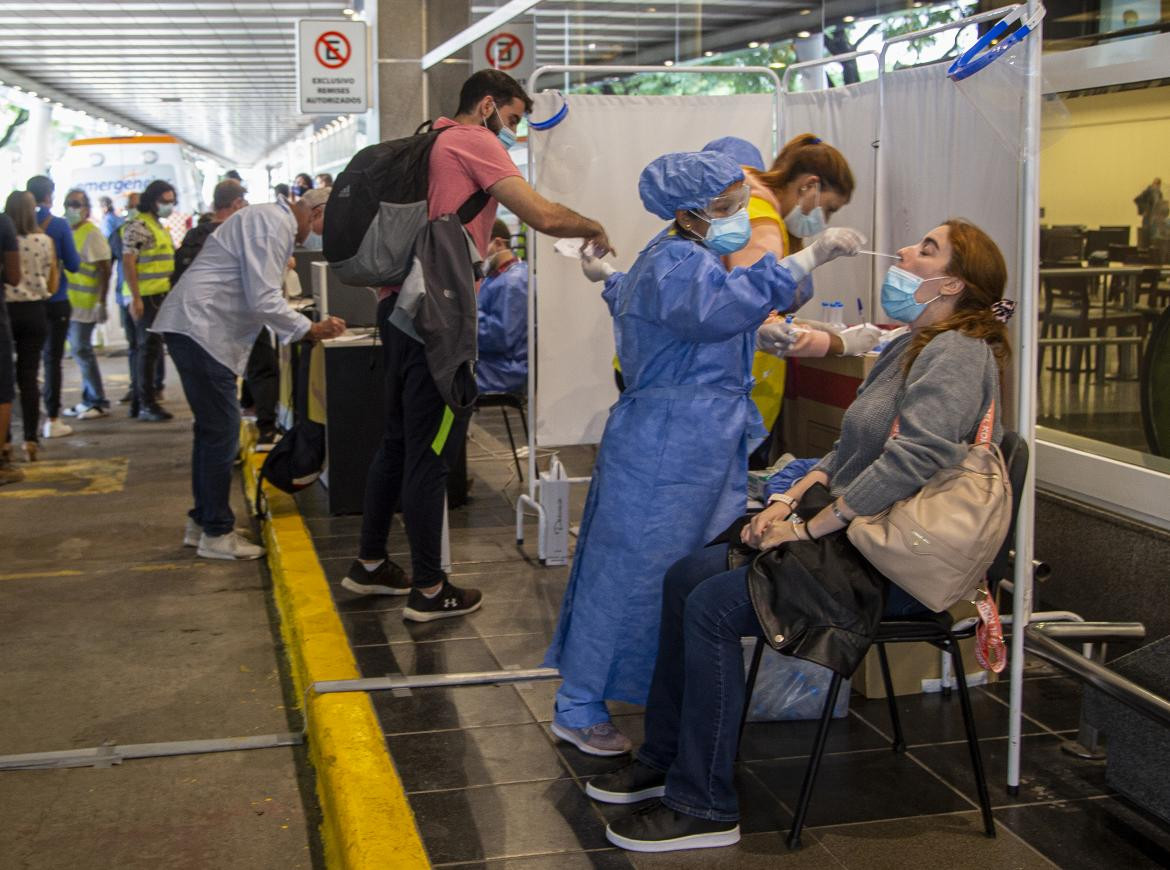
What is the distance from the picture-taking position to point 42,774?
3.81 m

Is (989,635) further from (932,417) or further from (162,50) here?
(162,50)

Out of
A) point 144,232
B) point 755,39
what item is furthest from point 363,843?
point 144,232

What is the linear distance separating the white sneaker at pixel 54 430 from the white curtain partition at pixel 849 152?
6.28m

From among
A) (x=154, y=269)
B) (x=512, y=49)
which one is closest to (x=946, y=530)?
(x=154, y=269)

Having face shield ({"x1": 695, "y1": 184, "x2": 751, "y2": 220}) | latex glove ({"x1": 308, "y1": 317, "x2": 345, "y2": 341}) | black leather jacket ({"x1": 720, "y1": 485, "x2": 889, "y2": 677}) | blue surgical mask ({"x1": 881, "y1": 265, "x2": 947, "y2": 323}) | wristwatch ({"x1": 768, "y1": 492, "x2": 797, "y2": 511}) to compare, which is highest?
face shield ({"x1": 695, "y1": 184, "x2": 751, "y2": 220})

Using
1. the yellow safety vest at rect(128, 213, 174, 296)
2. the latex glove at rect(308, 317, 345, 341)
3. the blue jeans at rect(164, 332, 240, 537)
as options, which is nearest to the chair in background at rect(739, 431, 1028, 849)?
the latex glove at rect(308, 317, 345, 341)

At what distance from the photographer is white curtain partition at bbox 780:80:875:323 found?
5059 millimetres

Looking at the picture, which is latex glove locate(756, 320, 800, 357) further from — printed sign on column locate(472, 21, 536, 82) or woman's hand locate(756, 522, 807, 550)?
printed sign on column locate(472, 21, 536, 82)

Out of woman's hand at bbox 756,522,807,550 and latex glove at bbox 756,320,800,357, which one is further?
latex glove at bbox 756,320,800,357

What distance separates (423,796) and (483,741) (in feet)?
1.25

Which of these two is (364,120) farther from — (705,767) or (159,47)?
(705,767)

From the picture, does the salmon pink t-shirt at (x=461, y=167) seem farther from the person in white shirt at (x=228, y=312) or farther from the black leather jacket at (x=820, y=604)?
the black leather jacket at (x=820, y=604)

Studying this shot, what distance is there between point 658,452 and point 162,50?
2084 centimetres

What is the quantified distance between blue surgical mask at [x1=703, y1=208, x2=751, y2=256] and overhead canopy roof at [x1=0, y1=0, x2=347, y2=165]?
1495 cm
